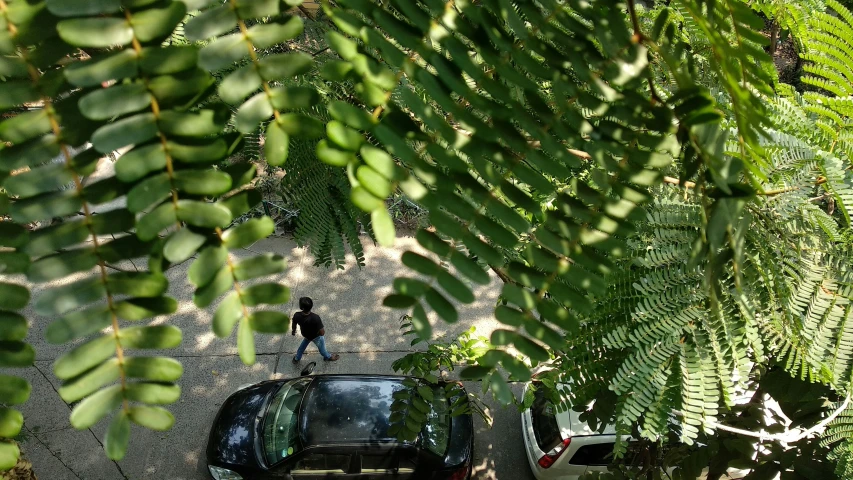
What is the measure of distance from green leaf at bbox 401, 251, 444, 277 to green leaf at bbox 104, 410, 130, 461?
1.98 feet

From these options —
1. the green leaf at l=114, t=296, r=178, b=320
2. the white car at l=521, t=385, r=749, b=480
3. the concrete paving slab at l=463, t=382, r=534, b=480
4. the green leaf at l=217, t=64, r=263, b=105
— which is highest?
the green leaf at l=217, t=64, r=263, b=105

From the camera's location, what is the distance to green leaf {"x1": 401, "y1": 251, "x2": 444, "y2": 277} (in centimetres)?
110

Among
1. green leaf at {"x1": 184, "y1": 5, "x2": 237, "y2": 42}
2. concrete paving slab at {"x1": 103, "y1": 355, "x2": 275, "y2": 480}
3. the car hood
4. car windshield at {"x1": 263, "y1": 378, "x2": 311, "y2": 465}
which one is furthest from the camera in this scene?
concrete paving slab at {"x1": 103, "y1": 355, "x2": 275, "y2": 480}

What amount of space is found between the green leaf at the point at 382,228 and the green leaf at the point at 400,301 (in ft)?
0.34

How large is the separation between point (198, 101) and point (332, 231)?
1.83 metres

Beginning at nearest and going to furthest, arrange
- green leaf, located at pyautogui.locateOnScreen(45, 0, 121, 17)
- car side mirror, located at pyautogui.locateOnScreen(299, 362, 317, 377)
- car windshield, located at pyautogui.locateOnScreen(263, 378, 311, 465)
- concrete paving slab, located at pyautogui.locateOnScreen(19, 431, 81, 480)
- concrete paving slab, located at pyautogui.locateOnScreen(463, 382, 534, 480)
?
green leaf, located at pyautogui.locateOnScreen(45, 0, 121, 17), car windshield, located at pyautogui.locateOnScreen(263, 378, 311, 465), concrete paving slab, located at pyautogui.locateOnScreen(19, 431, 81, 480), concrete paving slab, located at pyautogui.locateOnScreen(463, 382, 534, 480), car side mirror, located at pyautogui.locateOnScreen(299, 362, 317, 377)

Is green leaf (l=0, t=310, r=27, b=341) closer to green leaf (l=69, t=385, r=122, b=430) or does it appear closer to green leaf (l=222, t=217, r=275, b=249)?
green leaf (l=69, t=385, r=122, b=430)

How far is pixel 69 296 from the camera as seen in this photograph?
1.04m

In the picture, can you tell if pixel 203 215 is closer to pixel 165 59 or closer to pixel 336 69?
pixel 165 59

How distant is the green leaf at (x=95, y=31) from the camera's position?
983mm

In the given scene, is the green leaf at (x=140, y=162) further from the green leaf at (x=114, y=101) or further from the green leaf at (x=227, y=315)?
the green leaf at (x=227, y=315)

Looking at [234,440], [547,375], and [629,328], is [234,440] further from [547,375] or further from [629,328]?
[629,328]

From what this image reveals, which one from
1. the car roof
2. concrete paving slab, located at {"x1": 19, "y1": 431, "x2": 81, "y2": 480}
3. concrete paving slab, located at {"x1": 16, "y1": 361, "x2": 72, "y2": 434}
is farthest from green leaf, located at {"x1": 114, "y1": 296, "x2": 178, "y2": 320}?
concrete paving slab, located at {"x1": 16, "y1": 361, "x2": 72, "y2": 434}

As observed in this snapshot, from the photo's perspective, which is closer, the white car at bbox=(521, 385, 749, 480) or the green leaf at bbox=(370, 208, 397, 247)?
the green leaf at bbox=(370, 208, 397, 247)
